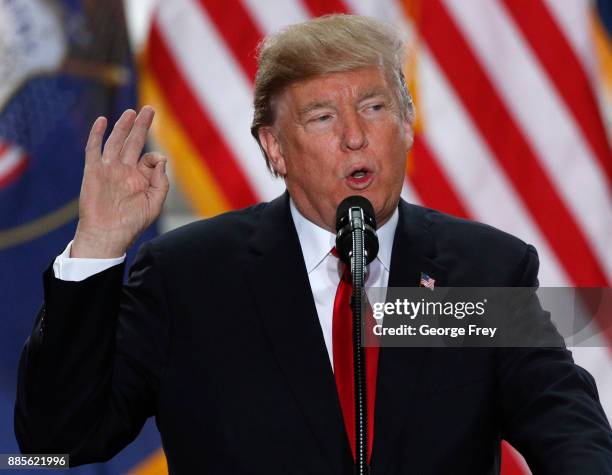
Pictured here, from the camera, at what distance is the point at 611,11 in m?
3.01

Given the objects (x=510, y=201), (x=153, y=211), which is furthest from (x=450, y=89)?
(x=153, y=211)

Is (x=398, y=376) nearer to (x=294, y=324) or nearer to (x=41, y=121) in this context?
(x=294, y=324)

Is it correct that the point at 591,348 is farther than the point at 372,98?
Yes

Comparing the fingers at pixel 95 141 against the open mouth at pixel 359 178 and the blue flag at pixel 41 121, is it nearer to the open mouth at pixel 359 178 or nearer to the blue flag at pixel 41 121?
the open mouth at pixel 359 178

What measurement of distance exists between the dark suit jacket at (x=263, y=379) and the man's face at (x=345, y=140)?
0.10 meters

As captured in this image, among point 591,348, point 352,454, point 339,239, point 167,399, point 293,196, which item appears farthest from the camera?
point 591,348

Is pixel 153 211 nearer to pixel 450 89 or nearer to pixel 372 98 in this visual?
pixel 372 98

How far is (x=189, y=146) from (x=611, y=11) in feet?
4.32

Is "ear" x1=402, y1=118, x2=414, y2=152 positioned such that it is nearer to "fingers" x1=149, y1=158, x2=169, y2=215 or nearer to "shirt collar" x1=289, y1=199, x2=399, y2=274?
"shirt collar" x1=289, y1=199, x2=399, y2=274

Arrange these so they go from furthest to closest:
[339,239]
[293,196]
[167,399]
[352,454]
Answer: [293,196] < [167,399] < [352,454] < [339,239]

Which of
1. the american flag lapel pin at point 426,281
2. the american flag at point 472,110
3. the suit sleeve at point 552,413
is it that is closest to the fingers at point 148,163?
the american flag lapel pin at point 426,281

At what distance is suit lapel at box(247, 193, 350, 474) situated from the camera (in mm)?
1578

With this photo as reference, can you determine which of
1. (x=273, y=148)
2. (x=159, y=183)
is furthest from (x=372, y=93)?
(x=159, y=183)

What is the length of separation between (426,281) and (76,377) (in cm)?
60
